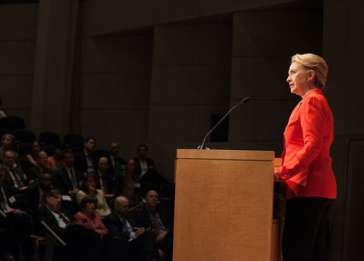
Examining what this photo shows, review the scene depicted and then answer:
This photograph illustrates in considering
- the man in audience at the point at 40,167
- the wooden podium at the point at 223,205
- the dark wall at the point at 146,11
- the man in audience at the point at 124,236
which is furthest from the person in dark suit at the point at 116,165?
the wooden podium at the point at 223,205

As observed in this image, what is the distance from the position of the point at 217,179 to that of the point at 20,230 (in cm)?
370

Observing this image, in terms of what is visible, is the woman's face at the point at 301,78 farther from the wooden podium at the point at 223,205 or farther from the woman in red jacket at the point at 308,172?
the wooden podium at the point at 223,205

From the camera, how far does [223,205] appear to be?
261 centimetres

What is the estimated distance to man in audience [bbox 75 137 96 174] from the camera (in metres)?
8.41

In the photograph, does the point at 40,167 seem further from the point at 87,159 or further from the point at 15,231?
the point at 15,231

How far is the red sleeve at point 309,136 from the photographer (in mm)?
2439

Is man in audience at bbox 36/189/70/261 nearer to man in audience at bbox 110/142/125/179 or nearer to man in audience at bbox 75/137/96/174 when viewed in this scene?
man in audience at bbox 75/137/96/174

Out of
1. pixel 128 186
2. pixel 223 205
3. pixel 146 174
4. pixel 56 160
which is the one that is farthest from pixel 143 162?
pixel 223 205

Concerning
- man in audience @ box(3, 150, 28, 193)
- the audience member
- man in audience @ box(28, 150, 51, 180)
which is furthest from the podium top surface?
the audience member

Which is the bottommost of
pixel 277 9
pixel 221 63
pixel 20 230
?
pixel 20 230

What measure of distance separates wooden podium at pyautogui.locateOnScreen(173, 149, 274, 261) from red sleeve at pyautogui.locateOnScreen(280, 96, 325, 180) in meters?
0.12

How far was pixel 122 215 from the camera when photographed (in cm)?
690

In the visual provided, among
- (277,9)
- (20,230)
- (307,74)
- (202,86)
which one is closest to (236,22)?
(277,9)

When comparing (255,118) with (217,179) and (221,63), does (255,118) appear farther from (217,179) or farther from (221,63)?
(217,179)
